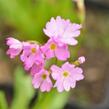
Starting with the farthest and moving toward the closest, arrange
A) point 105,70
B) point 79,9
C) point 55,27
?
point 105,70 → point 79,9 → point 55,27

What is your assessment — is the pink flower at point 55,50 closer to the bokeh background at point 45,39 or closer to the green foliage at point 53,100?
the green foliage at point 53,100

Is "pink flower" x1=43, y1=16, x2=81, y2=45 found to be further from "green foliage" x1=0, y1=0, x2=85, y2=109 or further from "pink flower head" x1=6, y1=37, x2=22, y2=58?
"green foliage" x1=0, y1=0, x2=85, y2=109

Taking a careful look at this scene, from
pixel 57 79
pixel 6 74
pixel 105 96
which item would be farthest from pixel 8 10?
pixel 57 79

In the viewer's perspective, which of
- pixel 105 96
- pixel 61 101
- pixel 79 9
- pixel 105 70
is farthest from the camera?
pixel 105 70

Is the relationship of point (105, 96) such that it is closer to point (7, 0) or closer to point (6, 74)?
point (6, 74)

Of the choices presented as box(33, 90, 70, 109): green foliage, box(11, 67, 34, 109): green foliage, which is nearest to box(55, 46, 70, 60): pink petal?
box(33, 90, 70, 109): green foliage

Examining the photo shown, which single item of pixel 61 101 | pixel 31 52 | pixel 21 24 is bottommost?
pixel 61 101

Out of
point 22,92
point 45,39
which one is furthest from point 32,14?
point 22,92
